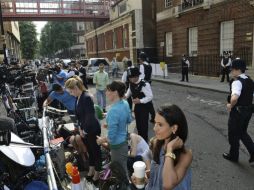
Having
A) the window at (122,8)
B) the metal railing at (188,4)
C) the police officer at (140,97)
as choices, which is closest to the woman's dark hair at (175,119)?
the police officer at (140,97)

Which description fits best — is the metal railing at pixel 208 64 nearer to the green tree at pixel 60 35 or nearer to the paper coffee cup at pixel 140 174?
the paper coffee cup at pixel 140 174

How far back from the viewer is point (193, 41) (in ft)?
82.7

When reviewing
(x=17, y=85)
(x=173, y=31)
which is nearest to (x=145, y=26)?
(x=173, y=31)

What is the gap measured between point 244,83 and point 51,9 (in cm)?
4251

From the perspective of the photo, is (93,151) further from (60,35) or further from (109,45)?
(60,35)

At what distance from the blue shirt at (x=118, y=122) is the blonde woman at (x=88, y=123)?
0.45 metres

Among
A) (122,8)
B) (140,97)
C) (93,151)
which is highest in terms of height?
(122,8)

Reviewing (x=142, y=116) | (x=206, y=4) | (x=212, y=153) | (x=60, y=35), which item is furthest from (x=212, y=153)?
(x=60, y=35)

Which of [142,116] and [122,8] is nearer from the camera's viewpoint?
[142,116]

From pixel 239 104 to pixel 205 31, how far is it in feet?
61.1

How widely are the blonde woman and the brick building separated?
1554 centimetres

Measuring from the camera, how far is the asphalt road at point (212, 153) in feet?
16.3

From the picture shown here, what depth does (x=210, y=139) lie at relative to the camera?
734 centimetres

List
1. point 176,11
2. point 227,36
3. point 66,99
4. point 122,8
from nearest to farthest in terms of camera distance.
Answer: point 66,99
point 227,36
point 176,11
point 122,8
